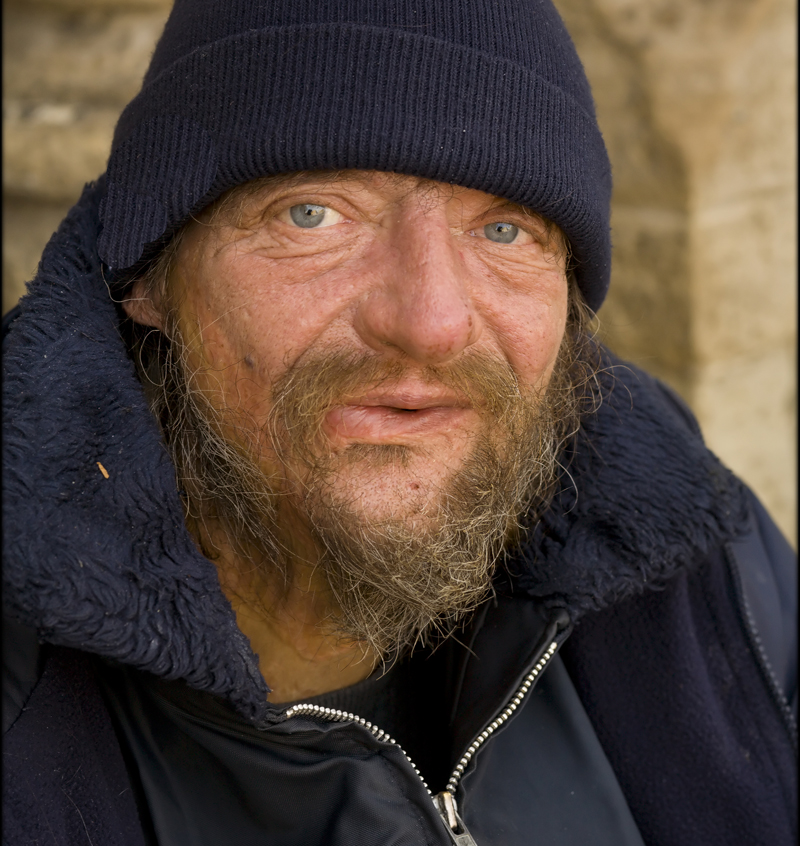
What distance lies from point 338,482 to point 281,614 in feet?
1.07

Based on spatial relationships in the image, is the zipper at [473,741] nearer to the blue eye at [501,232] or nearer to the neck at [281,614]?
the neck at [281,614]

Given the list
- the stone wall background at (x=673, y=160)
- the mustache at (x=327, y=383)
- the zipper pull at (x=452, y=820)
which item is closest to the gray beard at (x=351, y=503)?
the mustache at (x=327, y=383)

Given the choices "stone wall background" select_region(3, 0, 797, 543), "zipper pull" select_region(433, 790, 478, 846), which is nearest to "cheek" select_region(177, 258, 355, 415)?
"zipper pull" select_region(433, 790, 478, 846)

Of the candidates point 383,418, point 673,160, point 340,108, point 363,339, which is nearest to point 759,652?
point 383,418

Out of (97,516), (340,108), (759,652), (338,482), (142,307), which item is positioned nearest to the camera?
(97,516)

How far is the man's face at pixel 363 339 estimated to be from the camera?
1.52 metres

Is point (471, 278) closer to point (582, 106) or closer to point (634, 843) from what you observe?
point (582, 106)

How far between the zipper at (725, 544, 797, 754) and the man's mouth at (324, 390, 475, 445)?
82 cm

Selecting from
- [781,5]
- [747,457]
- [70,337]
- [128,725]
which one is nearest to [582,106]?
[70,337]

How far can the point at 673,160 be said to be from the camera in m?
2.98

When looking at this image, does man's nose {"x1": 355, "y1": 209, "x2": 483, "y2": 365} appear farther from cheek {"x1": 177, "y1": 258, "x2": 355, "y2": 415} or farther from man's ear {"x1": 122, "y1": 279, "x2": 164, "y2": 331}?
man's ear {"x1": 122, "y1": 279, "x2": 164, "y2": 331}

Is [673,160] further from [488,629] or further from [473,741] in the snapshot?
[473,741]

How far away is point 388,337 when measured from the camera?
150cm

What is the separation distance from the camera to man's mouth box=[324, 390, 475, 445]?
1.54 m
